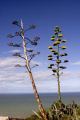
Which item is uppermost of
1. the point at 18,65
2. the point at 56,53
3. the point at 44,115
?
the point at 56,53

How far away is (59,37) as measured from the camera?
1688 inches

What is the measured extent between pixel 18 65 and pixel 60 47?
52.5 feet

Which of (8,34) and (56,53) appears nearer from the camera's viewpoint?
(8,34)

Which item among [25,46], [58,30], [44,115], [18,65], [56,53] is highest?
[58,30]

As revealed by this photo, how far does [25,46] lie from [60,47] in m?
14.5

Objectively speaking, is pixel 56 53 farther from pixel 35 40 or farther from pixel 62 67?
pixel 35 40

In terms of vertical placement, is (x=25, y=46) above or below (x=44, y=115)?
above

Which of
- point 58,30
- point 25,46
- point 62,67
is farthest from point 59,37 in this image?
point 25,46

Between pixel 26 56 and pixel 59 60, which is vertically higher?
pixel 59 60

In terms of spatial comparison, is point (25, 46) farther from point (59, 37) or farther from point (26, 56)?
point (59, 37)

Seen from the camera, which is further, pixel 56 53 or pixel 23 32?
pixel 56 53

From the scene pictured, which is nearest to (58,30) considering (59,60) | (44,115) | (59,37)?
(59,37)

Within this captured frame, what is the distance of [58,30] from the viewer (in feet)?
142

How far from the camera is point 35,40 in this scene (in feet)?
91.1
